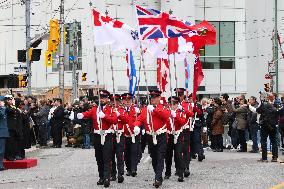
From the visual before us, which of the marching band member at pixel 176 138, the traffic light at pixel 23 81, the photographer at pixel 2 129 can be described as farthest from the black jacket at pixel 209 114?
the traffic light at pixel 23 81

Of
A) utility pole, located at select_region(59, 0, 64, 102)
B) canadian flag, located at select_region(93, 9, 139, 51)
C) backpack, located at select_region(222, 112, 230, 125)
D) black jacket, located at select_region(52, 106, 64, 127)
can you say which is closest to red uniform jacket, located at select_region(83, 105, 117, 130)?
canadian flag, located at select_region(93, 9, 139, 51)

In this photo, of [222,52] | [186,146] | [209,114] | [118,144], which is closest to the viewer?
[118,144]

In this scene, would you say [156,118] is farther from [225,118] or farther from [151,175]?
[225,118]

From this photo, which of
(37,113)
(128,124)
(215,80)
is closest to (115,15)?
(215,80)

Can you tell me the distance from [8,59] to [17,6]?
4250 mm

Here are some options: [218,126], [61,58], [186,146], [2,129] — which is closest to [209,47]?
[61,58]

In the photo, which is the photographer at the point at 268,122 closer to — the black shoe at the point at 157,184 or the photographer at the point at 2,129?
the black shoe at the point at 157,184

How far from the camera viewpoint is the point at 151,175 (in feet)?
53.4

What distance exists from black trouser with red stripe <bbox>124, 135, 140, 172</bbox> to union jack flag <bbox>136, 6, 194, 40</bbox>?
249 cm

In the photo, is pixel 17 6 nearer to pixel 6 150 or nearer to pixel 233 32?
pixel 233 32

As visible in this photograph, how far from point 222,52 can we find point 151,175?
37727 mm

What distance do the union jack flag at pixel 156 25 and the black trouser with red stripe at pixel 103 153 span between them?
9.03 ft

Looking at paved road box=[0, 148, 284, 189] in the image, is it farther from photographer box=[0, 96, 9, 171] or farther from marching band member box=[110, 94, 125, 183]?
photographer box=[0, 96, 9, 171]

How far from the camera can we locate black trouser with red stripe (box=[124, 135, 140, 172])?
16.3 m
